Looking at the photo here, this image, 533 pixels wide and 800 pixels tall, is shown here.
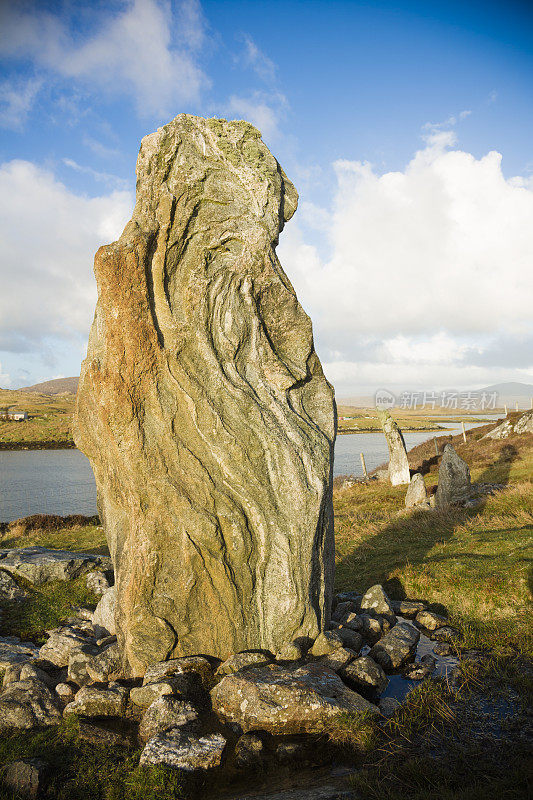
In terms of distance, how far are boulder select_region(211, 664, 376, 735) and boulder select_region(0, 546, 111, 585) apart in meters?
8.06

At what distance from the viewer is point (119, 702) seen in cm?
620

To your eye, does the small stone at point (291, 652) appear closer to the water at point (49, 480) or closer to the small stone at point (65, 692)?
the small stone at point (65, 692)

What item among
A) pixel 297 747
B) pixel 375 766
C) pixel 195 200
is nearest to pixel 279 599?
pixel 297 747

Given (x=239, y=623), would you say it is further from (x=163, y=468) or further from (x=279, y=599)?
(x=163, y=468)

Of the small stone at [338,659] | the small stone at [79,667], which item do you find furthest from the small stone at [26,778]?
the small stone at [338,659]

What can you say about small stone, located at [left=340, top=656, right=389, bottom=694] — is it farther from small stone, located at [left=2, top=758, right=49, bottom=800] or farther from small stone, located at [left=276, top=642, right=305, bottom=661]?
small stone, located at [left=2, top=758, right=49, bottom=800]

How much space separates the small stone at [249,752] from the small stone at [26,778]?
1.94 meters

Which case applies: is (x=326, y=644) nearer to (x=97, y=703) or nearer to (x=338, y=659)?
(x=338, y=659)

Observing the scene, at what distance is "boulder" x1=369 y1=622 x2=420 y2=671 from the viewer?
23.6ft

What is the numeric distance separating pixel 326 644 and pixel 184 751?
104 inches

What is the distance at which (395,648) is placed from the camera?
7.36 m

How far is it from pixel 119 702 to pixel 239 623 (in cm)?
190

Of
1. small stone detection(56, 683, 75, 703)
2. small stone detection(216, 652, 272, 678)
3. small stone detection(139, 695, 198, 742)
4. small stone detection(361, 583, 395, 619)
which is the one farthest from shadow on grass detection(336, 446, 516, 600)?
small stone detection(56, 683, 75, 703)

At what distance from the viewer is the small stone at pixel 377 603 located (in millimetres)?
8836
